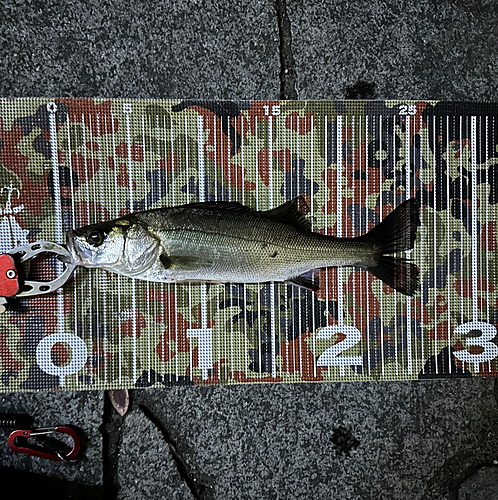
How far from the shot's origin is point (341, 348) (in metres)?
2.22

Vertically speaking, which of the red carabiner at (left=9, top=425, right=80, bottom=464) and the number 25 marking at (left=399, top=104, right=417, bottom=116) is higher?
the number 25 marking at (left=399, top=104, right=417, bottom=116)

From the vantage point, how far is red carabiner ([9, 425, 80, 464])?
208cm

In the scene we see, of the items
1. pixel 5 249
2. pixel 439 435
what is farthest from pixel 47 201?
pixel 439 435

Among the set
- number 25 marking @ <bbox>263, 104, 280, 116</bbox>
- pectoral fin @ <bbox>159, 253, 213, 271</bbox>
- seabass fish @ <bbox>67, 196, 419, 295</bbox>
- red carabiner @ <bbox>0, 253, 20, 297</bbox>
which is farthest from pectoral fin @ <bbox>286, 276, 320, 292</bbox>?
red carabiner @ <bbox>0, 253, 20, 297</bbox>

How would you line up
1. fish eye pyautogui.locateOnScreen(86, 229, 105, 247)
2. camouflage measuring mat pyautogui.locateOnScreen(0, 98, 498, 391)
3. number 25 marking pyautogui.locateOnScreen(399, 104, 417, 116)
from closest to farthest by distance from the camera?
1. fish eye pyautogui.locateOnScreen(86, 229, 105, 247)
2. camouflage measuring mat pyautogui.locateOnScreen(0, 98, 498, 391)
3. number 25 marking pyautogui.locateOnScreen(399, 104, 417, 116)

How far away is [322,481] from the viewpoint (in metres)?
2.25

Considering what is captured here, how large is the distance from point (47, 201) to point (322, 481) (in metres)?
2.01

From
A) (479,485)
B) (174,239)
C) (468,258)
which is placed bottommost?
(479,485)

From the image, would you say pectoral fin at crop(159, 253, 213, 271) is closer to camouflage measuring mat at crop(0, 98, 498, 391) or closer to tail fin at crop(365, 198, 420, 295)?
camouflage measuring mat at crop(0, 98, 498, 391)

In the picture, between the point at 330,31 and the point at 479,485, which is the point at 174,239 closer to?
the point at 330,31

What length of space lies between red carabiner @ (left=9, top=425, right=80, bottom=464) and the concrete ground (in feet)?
0.20

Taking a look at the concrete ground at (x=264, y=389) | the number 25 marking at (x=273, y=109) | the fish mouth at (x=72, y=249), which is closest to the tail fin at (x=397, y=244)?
the concrete ground at (x=264, y=389)

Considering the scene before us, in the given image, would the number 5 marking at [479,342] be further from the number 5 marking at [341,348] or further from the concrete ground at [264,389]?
the number 5 marking at [341,348]

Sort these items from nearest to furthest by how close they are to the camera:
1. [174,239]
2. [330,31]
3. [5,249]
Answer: [174,239] < [5,249] < [330,31]
